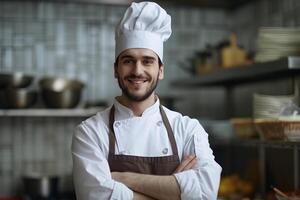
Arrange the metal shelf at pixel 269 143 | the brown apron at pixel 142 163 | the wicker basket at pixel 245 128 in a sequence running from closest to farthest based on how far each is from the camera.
A: the brown apron at pixel 142 163
the metal shelf at pixel 269 143
the wicker basket at pixel 245 128

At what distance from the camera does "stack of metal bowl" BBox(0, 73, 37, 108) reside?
3.50m

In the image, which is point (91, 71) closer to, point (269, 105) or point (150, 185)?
point (269, 105)

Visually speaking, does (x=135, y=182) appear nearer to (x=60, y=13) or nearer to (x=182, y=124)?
(x=182, y=124)

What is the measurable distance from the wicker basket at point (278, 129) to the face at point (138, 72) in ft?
2.94

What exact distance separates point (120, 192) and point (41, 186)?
187cm

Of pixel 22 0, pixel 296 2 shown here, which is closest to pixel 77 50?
pixel 22 0

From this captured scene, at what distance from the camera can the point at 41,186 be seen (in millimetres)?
3504

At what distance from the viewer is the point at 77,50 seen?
13.1 feet

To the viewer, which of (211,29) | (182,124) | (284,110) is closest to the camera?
(182,124)

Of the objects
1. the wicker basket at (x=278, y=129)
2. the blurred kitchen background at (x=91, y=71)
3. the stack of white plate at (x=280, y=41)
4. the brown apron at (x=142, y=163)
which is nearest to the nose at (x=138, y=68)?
the brown apron at (x=142, y=163)

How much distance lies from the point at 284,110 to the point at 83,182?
4.11 feet

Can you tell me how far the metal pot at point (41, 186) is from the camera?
351 centimetres

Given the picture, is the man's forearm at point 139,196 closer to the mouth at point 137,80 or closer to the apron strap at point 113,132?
the apron strap at point 113,132

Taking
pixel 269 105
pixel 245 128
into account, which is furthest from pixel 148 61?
pixel 245 128
